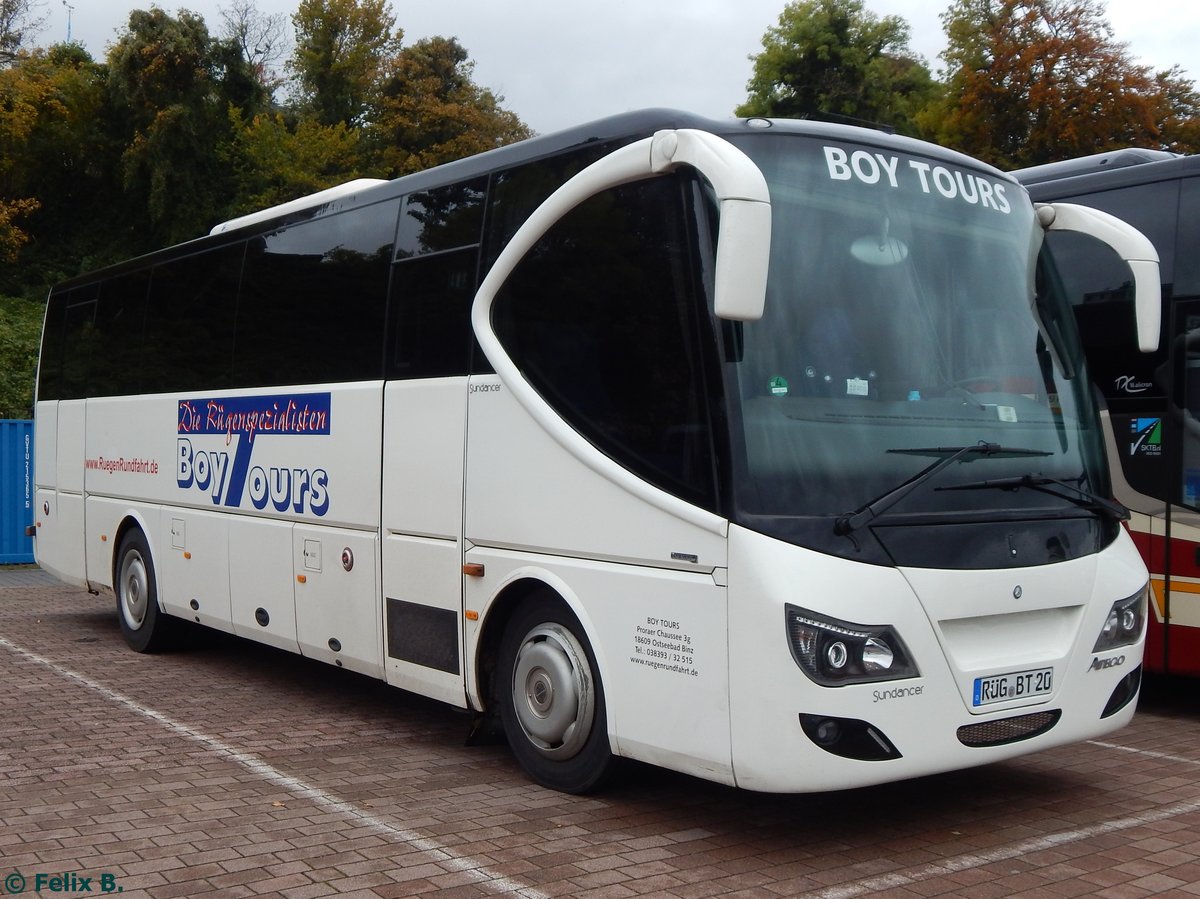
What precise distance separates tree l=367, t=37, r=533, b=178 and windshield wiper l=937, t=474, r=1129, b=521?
42325 mm

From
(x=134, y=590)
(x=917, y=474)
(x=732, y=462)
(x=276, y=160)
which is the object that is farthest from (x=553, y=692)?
(x=276, y=160)

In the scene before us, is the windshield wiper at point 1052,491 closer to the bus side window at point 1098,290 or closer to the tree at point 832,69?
the bus side window at point 1098,290

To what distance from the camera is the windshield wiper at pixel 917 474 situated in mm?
5086

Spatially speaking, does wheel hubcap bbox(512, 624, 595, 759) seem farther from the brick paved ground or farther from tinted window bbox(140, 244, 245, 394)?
tinted window bbox(140, 244, 245, 394)

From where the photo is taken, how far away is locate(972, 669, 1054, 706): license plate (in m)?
5.29

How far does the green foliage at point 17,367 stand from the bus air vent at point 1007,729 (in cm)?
2254

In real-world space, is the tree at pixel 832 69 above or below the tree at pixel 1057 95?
above

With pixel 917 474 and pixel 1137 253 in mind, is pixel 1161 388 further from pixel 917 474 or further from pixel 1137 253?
pixel 917 474

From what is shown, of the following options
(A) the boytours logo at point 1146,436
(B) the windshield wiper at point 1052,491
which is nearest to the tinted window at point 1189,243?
(A) the boytours logo at point 1146,436

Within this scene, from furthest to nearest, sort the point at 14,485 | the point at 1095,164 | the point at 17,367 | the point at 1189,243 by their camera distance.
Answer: the point at 17,367, the point at 14,485, the point at 1095,164, the point at 1189,243

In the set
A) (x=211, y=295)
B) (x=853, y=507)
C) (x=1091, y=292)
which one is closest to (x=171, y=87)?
(x=211, y=295)

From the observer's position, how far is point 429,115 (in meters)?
47.5

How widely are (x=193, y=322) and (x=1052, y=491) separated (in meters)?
6.91

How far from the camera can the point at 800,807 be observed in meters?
6.14
